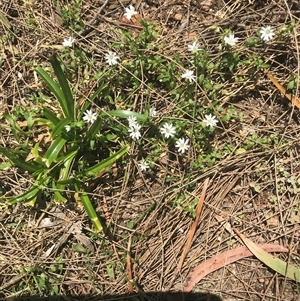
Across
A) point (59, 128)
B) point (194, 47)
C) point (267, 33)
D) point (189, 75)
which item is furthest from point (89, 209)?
point (267, 33)

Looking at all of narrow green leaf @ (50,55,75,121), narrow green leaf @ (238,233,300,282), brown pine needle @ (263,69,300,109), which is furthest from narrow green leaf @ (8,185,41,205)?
brown pine needle @ (263,69,300,109)

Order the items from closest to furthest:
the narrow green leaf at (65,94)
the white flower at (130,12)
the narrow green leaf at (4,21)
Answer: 1. the narrow green leaf at (65,94)
2. the white flower at (130,12)
3. the narrow green leaf at (4,21)

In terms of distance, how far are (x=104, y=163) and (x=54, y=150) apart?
1.06 feet

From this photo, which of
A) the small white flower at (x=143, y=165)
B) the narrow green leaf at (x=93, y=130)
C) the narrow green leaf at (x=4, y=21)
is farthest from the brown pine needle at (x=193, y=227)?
the narrow green leaf at (x=4, y=21)

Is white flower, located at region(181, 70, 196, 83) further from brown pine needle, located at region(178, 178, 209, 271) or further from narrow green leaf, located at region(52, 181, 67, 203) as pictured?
narrow green leaf, located at region(52, 181, 67, 203)

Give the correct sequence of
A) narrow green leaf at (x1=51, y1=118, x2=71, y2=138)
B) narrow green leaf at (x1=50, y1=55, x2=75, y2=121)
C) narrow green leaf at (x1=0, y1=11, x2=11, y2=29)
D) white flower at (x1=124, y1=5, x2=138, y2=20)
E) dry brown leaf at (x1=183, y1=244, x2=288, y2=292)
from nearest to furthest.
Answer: narrow green leaf at (x1=50, y1=55, x2=75, y2=121) → narrow green leaf at (x1=51, y1=118, x2=71, y2=138) → white flower at (x1=124, y1=5, x2=138, y2=20) → dry brown leaf at (x1=183, y1=244, x2=288, y2=292) → narrow green leaf at (x1=0, y1=11, x2=11, y2=29)

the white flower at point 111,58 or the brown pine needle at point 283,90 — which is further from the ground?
the brown pine needle at point 283,90

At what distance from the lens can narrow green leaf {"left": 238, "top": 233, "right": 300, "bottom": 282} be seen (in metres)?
2.88

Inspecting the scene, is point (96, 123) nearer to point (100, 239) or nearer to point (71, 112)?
point (71, 112)

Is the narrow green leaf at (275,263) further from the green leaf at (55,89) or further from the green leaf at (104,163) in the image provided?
the green leaf at (55,89)

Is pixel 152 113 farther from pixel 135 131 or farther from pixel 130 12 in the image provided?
pixel 130 12

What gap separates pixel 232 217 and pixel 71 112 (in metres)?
1.25

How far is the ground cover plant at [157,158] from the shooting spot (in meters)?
2.88

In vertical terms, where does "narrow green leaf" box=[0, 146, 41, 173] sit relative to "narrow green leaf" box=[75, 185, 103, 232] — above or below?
above
